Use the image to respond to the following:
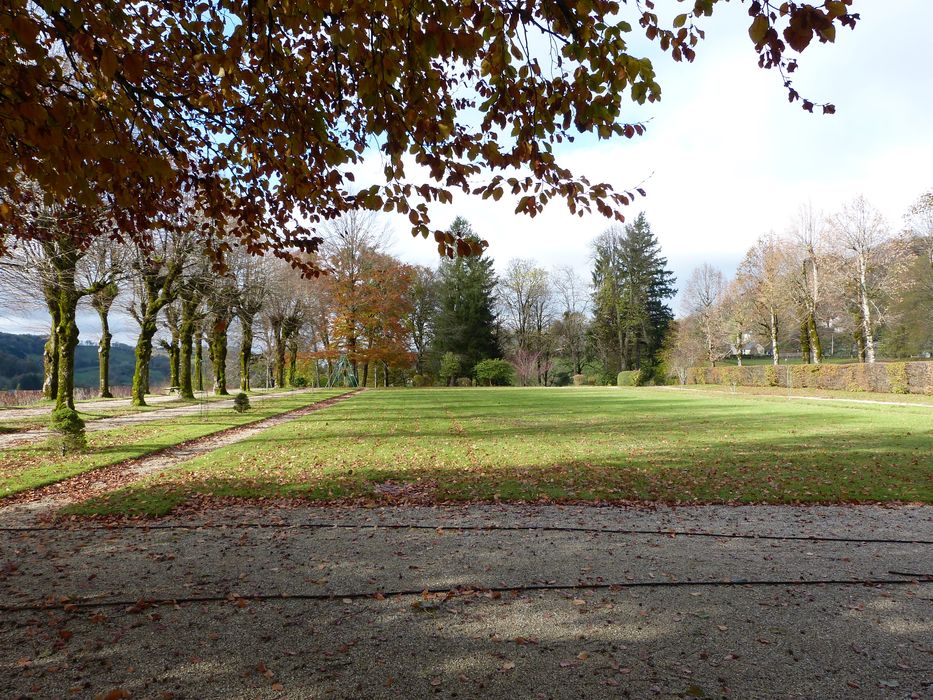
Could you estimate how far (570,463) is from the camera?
339 inches

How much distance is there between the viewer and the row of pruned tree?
98.2ft

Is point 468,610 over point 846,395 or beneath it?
over

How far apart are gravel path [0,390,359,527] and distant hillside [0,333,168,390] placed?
26.5m

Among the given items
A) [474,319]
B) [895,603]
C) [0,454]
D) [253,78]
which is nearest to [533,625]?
[895,603]

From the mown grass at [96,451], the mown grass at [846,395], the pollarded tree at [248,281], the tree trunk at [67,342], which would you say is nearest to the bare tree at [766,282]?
the mown grass at [846,395]

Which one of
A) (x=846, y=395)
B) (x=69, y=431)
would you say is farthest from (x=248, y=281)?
(x=846, y=395)

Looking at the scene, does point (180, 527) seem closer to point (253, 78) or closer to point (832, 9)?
point (253, 78)

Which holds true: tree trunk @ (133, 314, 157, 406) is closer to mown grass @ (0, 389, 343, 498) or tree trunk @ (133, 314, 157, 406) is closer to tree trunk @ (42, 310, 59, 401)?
tree trunk @ (42, 310, 59, 401)

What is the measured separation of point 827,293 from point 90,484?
3769cm

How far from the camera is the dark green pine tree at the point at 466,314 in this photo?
165 feet

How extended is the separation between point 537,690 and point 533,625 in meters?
0.62

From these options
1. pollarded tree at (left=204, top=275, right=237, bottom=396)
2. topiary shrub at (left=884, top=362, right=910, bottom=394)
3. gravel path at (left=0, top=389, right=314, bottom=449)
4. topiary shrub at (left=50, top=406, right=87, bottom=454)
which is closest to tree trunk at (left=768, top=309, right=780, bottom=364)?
topiary shrub at (left=884, top=362, right=910, bottom=394)

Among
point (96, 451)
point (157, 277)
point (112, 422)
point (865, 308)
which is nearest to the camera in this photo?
point (96, 451)

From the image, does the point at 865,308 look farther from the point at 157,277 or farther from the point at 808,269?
the point at 157,277
